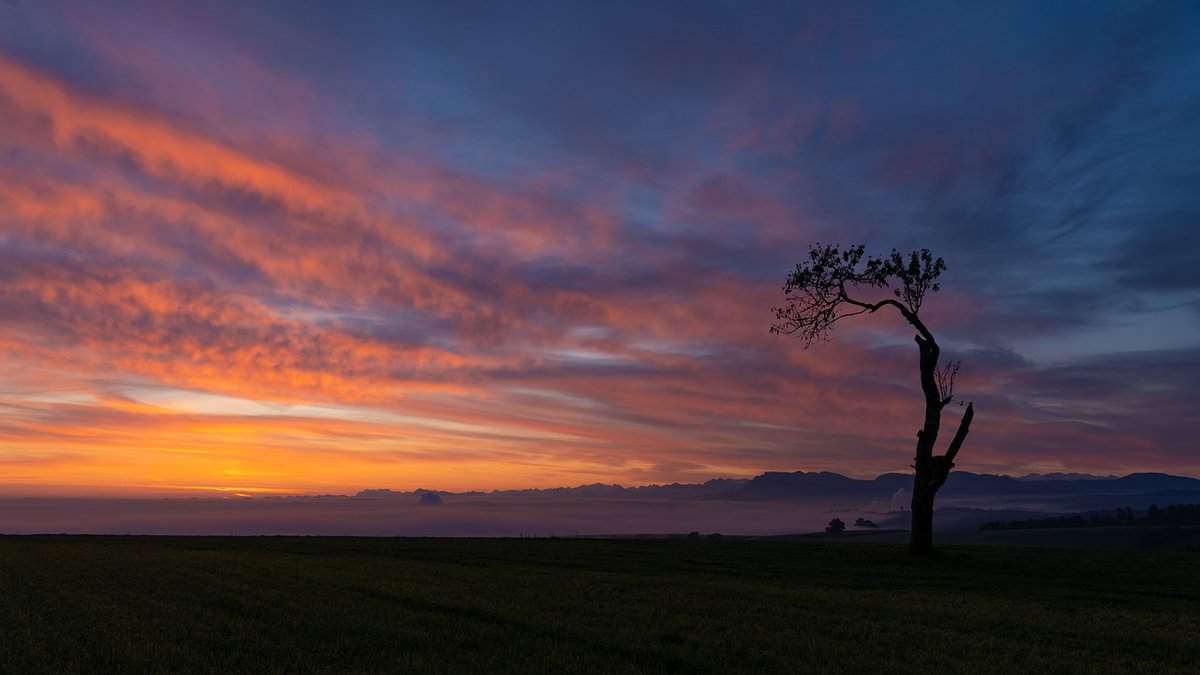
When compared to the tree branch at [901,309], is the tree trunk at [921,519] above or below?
below

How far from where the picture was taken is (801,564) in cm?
3619

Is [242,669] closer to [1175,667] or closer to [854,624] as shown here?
[854,624]

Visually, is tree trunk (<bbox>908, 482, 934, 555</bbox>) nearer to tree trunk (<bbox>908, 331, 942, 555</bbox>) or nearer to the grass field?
tree trunk (<bbox>908, 331, 942, 555</bbox>)

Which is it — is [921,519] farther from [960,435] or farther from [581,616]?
[581,616]

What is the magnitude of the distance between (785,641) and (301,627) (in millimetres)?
10406

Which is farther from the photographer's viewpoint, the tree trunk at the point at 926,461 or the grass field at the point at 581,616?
the tree trunk at the point at 926,461

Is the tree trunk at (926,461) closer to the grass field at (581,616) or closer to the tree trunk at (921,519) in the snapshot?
the tree trunk at (921,519)

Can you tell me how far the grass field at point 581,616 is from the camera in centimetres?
1452

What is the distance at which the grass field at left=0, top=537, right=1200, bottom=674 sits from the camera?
14.5 meters

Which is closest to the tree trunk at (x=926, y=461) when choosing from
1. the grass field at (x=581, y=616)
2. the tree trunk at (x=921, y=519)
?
the tree trunk at (x=921, y=519)

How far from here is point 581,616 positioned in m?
19.1

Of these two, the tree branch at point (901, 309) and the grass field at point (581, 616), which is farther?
the tree branch at point (901, 309)

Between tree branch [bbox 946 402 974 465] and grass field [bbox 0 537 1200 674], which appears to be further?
tree branch [bbox 946 402 974 465]

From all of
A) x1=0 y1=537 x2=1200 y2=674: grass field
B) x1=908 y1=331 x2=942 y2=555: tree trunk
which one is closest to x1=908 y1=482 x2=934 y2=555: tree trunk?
x1=908 y1=331 x2=942 y2=555: tree trunk
